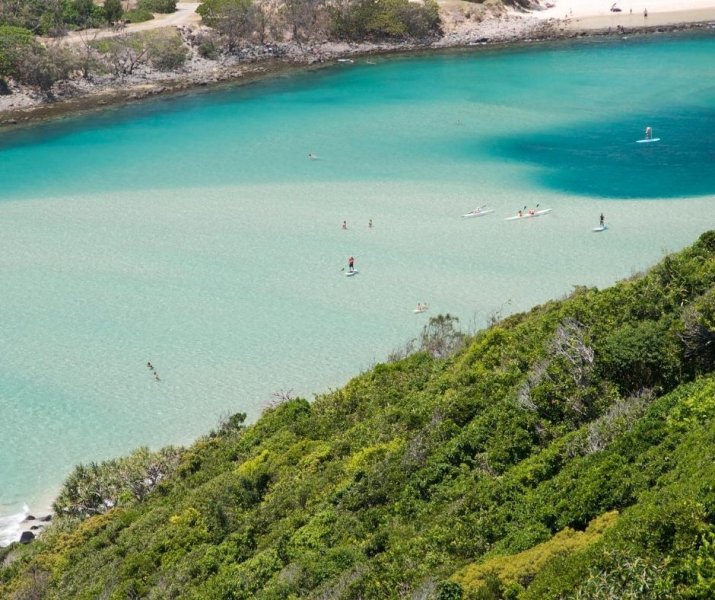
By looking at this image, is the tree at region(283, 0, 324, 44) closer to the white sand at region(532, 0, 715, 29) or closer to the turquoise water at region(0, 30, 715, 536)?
the turquoise water at region(0, 30, 715, 536)

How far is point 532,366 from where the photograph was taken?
29.9m

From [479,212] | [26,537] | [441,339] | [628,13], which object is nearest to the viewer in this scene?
[26,537]

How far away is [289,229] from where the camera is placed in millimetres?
58062

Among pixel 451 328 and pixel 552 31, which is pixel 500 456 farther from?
pixel 552 31

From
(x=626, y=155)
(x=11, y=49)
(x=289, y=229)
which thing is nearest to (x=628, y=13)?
(x=626, y=155)

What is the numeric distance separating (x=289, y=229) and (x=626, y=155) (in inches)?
1048

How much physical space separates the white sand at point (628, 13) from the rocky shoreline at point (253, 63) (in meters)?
A: 2.50

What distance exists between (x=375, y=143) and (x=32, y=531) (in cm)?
4723

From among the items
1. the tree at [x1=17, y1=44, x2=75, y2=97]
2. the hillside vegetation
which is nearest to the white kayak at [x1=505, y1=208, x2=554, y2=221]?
the hillside vegetation

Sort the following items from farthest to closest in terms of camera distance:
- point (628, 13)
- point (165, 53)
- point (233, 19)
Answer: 1. point (628, 13)
2. point (233, 19)
3. point (165, 53)

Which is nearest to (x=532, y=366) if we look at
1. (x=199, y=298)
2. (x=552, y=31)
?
(x=199, y=298)

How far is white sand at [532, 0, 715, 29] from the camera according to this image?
114m

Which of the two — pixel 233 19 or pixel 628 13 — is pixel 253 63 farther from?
pixel 628 13

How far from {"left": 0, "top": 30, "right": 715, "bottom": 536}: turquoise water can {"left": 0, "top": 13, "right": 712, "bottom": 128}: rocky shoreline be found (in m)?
5.86
